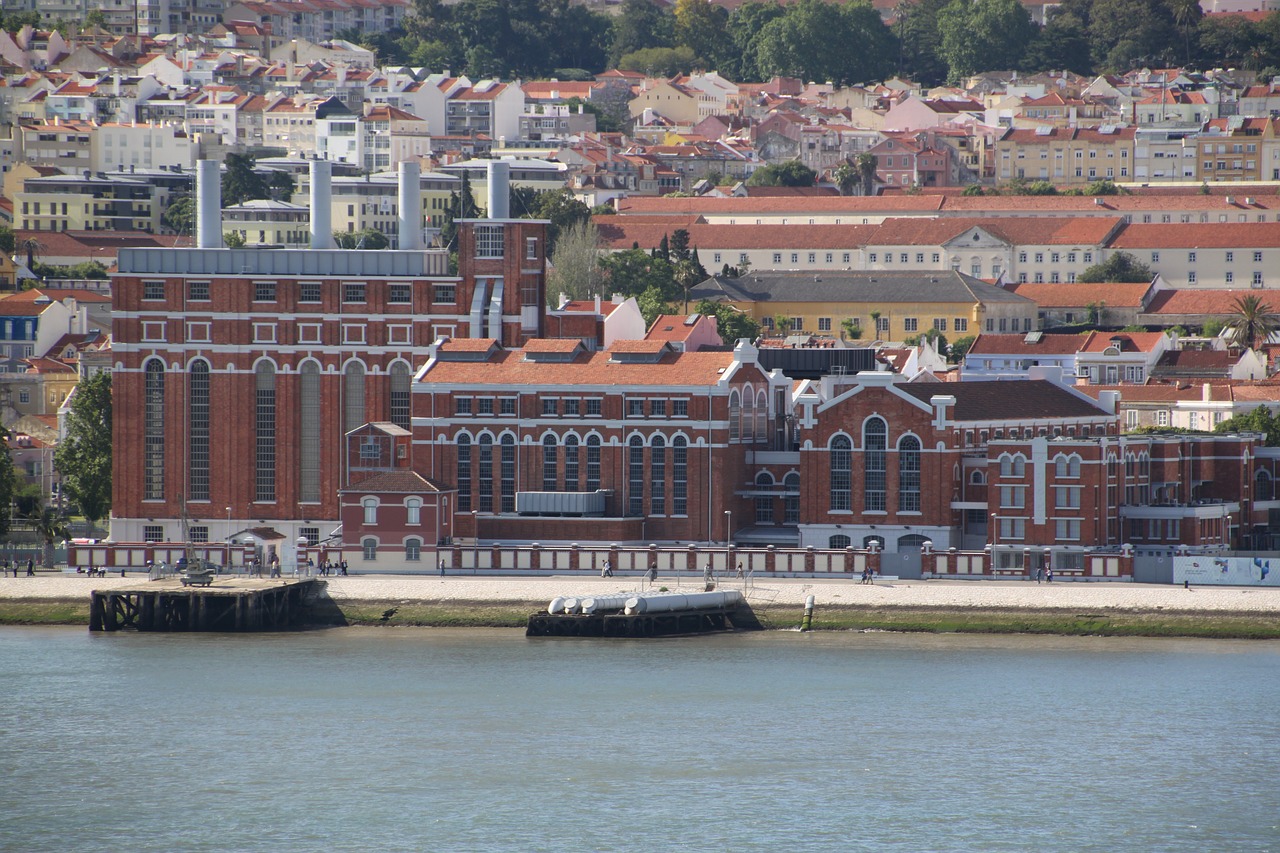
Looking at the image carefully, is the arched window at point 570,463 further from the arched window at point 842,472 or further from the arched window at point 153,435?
the arched window at point 153,435

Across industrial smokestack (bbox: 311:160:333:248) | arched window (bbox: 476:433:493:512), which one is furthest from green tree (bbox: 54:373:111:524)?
arched window (bbox: 476:433:493:512)

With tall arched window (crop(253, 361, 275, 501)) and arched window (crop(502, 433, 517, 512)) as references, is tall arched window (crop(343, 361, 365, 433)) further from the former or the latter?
arched window (crop(502, 433, 517, 512))

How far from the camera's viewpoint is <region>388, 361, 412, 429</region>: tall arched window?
83.7 metres

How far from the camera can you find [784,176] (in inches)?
7416

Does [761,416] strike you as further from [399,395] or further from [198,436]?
[198,436]

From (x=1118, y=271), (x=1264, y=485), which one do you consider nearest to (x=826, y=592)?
(x=1264, y=485)

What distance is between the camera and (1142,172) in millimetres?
189250

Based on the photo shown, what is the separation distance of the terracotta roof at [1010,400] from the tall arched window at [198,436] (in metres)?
20.0

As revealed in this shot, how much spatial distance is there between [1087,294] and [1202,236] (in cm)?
1414

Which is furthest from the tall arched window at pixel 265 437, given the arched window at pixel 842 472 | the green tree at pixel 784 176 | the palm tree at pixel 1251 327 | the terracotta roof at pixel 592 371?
the green tree at pixel 784 176

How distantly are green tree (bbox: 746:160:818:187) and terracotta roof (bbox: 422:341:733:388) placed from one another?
10760cm

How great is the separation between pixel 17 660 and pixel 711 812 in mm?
22613

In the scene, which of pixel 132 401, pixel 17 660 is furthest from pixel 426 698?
pixel 132 401

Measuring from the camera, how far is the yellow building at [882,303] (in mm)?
140375
